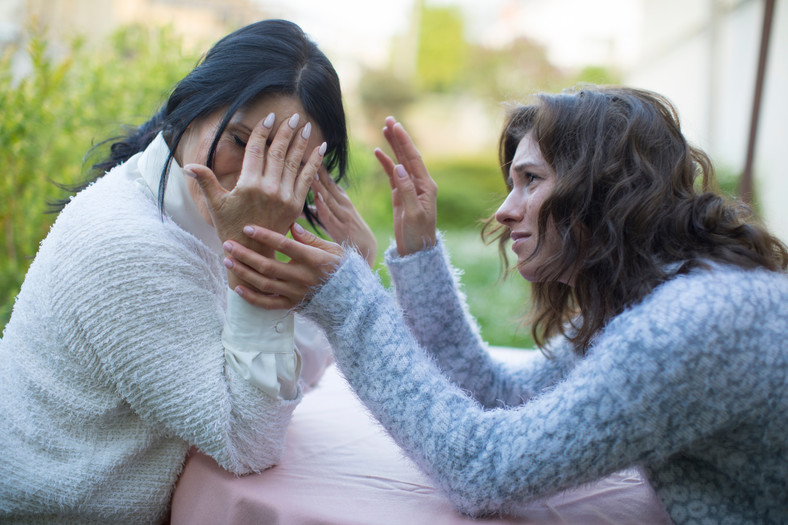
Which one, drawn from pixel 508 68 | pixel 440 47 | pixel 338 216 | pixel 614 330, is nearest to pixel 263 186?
pixel 338 216

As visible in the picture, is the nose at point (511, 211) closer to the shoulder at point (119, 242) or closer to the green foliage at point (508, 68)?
the shoulder at point (119, 242)

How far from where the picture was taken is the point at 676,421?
1204 millimetres

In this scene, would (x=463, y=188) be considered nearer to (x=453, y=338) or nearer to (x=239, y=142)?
(x=453, y=338)

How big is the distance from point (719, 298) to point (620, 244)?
29 centimetres

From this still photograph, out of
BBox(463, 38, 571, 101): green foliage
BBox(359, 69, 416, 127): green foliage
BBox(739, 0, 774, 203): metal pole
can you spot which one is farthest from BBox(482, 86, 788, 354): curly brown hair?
BBox(463, 38, 571, 101): green foliage

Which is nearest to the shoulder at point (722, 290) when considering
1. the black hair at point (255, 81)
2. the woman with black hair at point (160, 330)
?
the woman with black hair at point (160, 330)

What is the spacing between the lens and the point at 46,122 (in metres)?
2.91

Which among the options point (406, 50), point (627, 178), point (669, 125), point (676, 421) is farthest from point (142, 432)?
point (406, 50)

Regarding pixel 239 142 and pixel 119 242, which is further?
pixel 239 142

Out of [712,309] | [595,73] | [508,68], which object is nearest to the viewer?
[712,309]

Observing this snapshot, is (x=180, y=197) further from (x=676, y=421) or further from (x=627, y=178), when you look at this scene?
(x=676, y=421)

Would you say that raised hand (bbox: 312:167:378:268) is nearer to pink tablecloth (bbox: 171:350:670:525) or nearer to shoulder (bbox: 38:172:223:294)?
shoulder (bbox: 38:172:223:294)

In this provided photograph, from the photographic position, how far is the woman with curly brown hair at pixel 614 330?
119 cm

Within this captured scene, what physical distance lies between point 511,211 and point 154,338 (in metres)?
0.90
